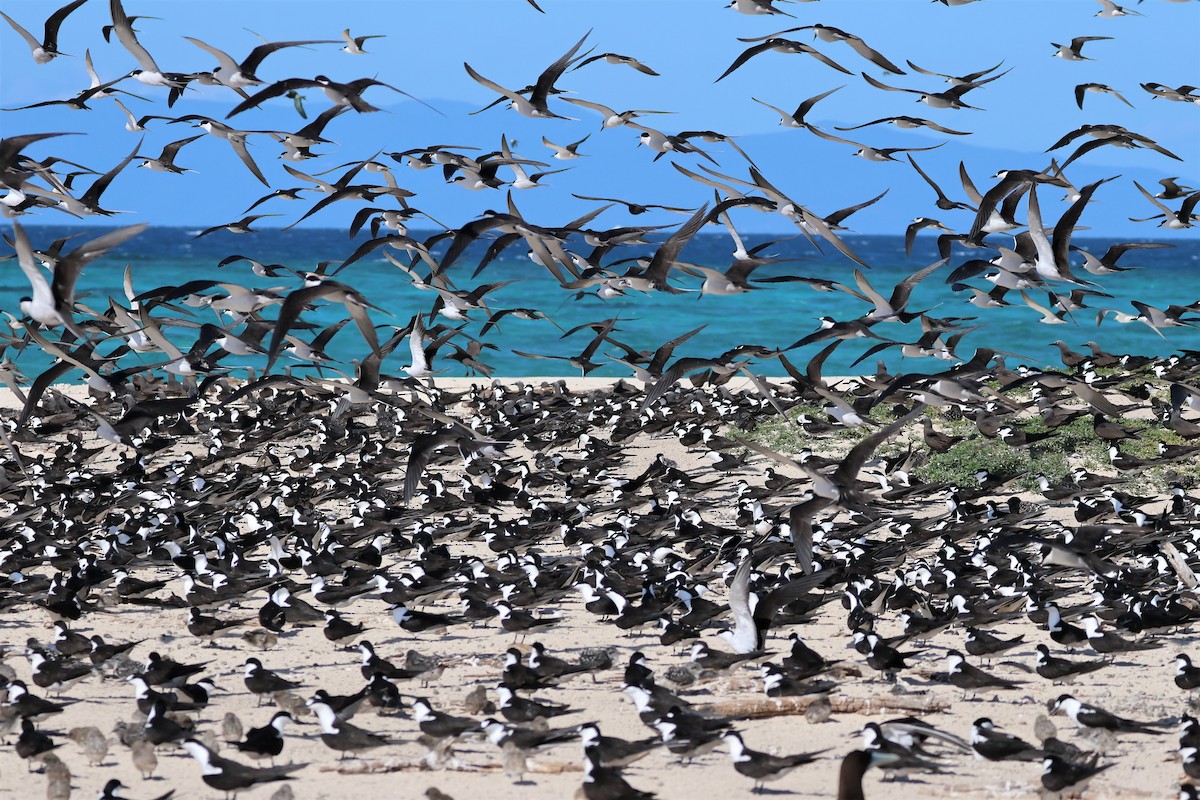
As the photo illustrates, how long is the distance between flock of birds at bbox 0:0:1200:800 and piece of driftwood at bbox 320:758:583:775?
128 millimetres

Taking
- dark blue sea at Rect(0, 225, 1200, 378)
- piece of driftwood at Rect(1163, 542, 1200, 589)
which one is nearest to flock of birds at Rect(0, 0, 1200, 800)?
piece of driftwood at Rect(1163, 542, 1200, 589)

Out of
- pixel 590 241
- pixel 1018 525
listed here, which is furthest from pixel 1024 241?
pixel 590 241

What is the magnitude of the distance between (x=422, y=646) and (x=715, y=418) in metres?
10.7

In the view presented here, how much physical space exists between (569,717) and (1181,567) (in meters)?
6.05

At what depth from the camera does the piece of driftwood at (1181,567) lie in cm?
1259

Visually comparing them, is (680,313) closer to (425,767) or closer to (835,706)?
(835,706)

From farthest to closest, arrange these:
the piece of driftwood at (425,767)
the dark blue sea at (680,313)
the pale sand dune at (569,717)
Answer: the dark blue sea at (680,313), the piece of driftwood at (425,767), the pale sand dune at (569,717)

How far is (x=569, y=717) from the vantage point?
10023 millimetres

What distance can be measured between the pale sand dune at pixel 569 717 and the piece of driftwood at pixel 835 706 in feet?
0.20

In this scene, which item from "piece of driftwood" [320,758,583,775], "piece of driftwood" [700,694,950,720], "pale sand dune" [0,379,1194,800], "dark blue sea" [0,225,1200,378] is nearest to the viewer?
"pale sand dune" [0,379,1194,800]

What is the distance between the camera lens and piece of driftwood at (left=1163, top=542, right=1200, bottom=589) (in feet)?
41.3

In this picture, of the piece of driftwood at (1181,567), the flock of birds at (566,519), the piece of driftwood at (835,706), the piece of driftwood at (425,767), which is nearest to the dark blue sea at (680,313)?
the flock of birds at (566,519)

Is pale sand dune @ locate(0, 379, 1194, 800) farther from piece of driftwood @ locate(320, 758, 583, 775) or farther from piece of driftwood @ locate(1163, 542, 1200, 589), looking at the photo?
piece of driftwood @ locate(1163, 542, 1200, 589)

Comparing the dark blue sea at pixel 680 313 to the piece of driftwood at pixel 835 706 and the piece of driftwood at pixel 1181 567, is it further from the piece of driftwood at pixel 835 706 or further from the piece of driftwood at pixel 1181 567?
the piece of driftwood at pixel 835 706
